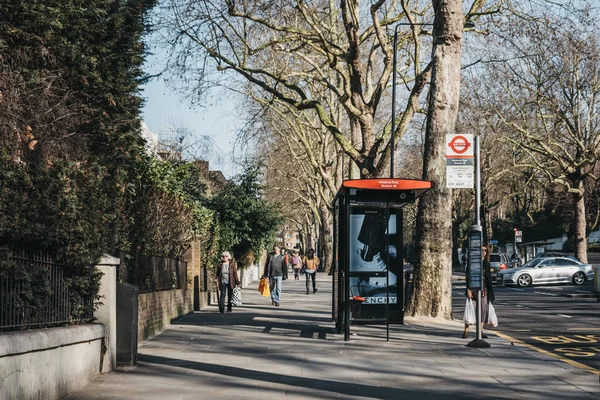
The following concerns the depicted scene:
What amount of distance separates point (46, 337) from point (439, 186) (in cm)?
1224

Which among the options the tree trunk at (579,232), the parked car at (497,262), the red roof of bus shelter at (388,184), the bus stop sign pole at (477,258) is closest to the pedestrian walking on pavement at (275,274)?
the red roof of bus shelter at (388,184)

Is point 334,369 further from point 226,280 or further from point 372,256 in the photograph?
point 226,280

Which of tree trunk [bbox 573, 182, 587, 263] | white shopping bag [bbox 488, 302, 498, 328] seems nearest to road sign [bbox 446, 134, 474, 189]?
white shopping bag [bbox 488, 302, 498, 328]

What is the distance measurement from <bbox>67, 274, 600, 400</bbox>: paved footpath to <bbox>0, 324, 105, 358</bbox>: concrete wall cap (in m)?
0.57

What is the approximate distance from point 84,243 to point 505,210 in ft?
322

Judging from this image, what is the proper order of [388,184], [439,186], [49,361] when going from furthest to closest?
1. [439,186]
2. [388,184]
3. [49,361]

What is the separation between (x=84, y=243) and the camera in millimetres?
10500

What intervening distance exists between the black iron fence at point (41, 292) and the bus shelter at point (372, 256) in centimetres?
656

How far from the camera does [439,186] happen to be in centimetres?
1966

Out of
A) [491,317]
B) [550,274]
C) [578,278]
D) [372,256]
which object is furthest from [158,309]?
[578,278]

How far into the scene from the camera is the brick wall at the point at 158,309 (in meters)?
15.8

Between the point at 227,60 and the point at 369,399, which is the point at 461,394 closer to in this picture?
the point at 369,399

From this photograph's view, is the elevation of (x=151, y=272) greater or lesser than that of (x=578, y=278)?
greater

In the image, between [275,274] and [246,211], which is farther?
[246,211]
